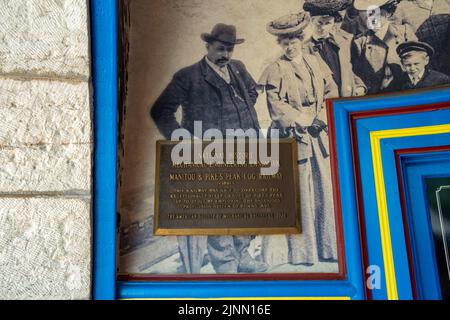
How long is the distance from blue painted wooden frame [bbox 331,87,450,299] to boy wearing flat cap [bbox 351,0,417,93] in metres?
0.12

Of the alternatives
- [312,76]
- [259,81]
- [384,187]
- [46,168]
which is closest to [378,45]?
[312,76]

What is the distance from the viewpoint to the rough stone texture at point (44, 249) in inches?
96.2

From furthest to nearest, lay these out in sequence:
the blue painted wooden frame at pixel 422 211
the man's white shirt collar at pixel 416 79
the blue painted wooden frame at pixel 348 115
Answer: the man's white shirt collar at pixel 416 79
the blue painted wooden frame at pixel 348 115
the blue painted wooden frame at pixel 422 211

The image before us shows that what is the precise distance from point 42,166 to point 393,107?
81.6 inches

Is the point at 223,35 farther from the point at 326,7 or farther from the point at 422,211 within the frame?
the point at 422,211

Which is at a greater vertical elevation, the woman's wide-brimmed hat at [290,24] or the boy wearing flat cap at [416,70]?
the woman's wide-brimmed hat at [290,24]

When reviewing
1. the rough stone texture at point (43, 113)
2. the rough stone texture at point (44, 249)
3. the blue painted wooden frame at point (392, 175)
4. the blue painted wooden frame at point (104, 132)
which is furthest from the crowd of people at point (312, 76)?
the rough stone texture at point (44, 249)

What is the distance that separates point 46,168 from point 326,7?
2.04 metres

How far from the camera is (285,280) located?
2.59m

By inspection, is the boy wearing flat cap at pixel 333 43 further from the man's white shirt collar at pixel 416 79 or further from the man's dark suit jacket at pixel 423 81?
the man's white shirt collar at pixel 416 79

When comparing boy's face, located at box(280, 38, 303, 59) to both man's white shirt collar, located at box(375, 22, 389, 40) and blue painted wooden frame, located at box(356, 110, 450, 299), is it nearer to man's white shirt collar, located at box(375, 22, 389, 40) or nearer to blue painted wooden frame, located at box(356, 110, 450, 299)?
man's white shirt collar, located at box(375, 22, 389, 40)

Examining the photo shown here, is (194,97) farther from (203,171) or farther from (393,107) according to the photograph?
(393,107)

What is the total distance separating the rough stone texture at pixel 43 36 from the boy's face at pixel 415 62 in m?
1.93
